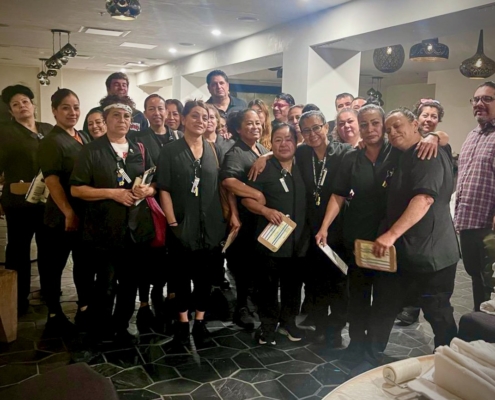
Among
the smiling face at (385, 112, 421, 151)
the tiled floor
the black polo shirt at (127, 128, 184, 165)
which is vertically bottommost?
the tiled floor

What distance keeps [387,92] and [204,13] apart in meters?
10.5

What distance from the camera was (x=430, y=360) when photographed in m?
1.62

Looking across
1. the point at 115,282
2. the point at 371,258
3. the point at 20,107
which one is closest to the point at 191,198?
the point at 115,282

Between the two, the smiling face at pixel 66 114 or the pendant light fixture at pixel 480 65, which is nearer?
the smiling face at pixel 66 114

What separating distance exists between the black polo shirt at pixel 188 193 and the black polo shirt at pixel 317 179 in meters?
0.63

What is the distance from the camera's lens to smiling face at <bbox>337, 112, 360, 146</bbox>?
3.30m

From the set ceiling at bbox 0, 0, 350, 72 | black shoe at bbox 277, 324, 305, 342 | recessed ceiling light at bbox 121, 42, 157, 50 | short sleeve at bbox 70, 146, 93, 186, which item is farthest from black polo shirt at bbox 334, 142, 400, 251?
recessed ceiling light at bbox 121, 42, 157, 50

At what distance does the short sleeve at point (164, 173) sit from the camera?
3.05m

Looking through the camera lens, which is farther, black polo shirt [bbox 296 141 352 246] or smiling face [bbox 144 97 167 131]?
smiling face [bbox 144 97 167 131]

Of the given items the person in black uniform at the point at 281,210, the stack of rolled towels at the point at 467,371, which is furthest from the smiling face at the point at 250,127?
the stack of rolled towels at the point at 467,371

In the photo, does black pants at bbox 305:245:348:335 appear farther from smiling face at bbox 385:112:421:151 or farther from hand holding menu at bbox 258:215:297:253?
smiling face at bbox 385:112:421:151

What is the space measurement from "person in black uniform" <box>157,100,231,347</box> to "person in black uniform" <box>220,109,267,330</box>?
120 millimetres

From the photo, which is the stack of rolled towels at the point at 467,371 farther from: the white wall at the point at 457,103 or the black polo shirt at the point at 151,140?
the white wall at the point at 457,103

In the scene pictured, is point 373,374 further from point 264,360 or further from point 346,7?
point 346,7
